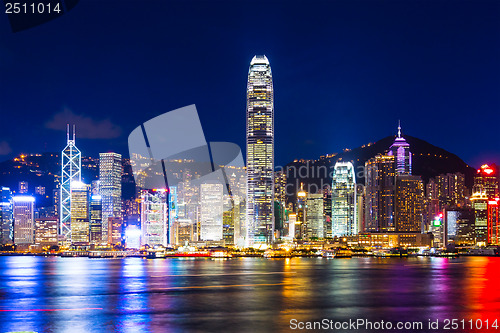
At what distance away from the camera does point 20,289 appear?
52.2 metres

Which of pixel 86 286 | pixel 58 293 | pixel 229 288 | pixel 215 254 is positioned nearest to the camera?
pixel 58 293

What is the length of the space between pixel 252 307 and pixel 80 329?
11.8 m

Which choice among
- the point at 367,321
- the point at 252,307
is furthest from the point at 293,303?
the point at 367,321

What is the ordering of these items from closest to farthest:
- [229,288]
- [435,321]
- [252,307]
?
[435,321] < [252,307] < [229,288]

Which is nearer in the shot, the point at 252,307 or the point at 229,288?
the point at 252,307

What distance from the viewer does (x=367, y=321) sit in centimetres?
3256

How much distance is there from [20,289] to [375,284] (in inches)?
1240

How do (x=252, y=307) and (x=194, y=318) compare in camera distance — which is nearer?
(x=194, y=318)

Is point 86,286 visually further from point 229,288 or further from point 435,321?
point 435,321

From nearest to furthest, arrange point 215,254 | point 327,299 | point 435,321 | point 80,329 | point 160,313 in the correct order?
point 80,329 → point 435,321 → point 160,313 → point 327,299 → point 215,254

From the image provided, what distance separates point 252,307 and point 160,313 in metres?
5.94

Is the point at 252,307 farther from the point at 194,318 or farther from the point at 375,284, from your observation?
the point at 375,284

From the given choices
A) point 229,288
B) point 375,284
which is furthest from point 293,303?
point 375,284

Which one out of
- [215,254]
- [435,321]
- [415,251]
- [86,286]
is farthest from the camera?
[415,251]
